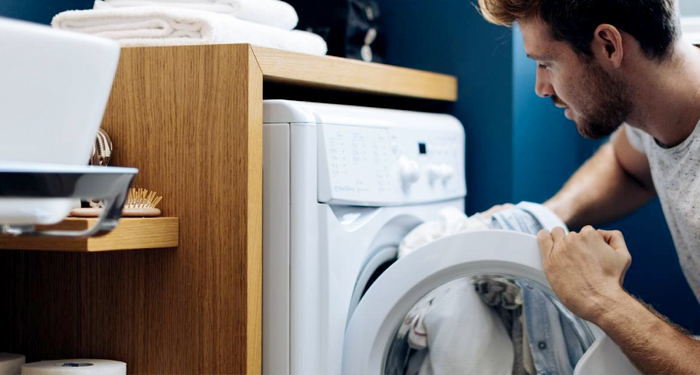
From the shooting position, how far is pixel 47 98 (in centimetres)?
78

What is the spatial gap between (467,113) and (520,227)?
562 mm

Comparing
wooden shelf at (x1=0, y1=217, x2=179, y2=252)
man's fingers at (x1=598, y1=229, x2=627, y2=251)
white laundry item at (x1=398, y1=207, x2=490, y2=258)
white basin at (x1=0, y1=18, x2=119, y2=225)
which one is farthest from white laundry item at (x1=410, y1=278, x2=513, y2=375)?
white basin at (x1=0, y1=18, x2=119, y2=225)

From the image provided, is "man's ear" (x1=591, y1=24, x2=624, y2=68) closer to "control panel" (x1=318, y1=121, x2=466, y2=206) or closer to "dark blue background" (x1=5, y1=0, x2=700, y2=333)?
"control panel" (x1=318, y1=121, x2=466, y2=206)

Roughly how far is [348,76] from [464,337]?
53 centimetres

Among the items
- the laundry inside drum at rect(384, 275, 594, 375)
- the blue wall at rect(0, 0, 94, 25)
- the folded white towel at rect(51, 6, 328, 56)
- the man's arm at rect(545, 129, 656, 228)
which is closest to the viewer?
the folded white towel at rect(51, 6, 328, 56)

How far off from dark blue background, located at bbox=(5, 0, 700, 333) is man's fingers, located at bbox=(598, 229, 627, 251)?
2.33 feet

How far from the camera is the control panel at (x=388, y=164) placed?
1.48 meters

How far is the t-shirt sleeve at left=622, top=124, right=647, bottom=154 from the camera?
6.15ft

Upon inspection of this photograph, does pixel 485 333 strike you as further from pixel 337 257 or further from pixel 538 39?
pixel 538 39

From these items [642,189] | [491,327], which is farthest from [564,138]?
[491,327]

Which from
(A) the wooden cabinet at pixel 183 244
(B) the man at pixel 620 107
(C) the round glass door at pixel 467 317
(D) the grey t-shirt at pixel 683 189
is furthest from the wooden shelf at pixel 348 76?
(D) the grey t-shirt at pixel 683 189

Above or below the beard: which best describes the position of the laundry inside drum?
below

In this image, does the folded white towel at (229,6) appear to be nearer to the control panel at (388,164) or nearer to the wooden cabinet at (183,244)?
the wooden cabinet at (183,244)

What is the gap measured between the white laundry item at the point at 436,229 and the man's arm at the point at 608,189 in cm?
39
